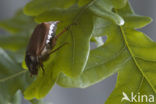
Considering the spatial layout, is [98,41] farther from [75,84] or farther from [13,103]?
[13,103]

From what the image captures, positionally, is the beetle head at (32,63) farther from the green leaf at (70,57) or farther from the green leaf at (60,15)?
the green leaf at (60,15)

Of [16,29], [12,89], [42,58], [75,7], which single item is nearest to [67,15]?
[75,7]

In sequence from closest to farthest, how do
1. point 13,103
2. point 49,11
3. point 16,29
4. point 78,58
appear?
point 78,58, point 49,11, point 13,103, point 16,29

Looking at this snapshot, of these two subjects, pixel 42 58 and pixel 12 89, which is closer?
pixel 42 58

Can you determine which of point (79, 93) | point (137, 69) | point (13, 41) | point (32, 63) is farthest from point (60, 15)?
point (79, 93)

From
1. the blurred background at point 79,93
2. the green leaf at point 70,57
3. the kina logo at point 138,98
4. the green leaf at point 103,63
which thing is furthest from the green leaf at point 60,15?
the blurred background at point 79,93

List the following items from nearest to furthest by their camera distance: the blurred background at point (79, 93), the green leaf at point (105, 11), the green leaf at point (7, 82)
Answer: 1. the green leaf at point (105, 11)
2. the green leaf at point (7, 82)
3. the blurred background at point (79, 93)
